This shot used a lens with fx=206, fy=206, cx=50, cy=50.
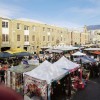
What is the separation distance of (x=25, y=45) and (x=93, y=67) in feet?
98.5

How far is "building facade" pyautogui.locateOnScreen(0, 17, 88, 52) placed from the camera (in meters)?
42.0

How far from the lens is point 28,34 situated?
49.2 metres

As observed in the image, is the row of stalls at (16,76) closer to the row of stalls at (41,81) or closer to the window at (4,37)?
the row of stalls at (41,81)

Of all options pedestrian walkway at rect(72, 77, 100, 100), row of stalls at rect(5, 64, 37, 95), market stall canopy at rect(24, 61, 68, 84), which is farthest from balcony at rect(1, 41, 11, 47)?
market stall canopy at rect(24, 61, 68, 84)

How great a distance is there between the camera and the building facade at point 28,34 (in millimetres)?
42031

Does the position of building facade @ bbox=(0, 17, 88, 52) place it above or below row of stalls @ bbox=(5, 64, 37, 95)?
above

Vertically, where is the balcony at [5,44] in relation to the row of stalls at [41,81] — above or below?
above

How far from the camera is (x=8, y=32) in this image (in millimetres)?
42594

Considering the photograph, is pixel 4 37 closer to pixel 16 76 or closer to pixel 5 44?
pixel 5 44

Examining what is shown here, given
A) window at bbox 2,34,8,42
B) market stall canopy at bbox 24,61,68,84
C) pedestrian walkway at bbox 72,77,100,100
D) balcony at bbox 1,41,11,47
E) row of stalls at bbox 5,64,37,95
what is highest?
window at bbox 2,34,8,42

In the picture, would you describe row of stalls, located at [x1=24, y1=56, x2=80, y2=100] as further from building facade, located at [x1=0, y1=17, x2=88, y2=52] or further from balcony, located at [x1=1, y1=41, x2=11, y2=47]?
building facade, located at [x1=0, y1=17, x2=88, y2=52]

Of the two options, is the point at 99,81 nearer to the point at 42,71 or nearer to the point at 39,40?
the point at 42,71

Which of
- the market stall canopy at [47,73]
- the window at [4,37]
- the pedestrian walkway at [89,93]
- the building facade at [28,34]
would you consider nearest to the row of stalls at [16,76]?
the market stall canopy at [47,73]

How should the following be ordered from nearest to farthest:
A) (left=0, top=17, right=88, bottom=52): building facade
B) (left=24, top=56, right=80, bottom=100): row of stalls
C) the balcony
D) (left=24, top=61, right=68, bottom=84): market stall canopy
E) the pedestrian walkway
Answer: (left=24, top=56, right=80, bottom=100): row of stalls < (left=24, top=61, right=68, bottom=84): market stall canopy < the pedestrian walkway < the balcony < (left=0, top=17, right=88, bottom=52): building facade
